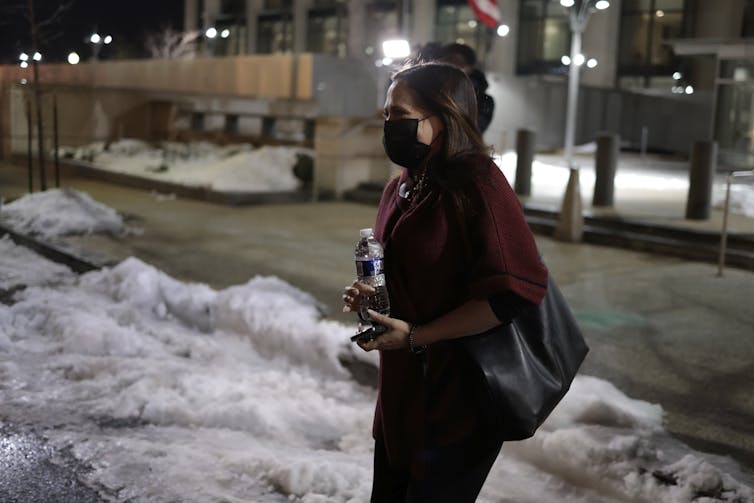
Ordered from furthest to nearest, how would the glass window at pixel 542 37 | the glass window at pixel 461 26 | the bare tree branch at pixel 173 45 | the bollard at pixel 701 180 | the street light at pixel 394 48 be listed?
the bare tree branch at pixel 173 45, the glass window at pixel 461 26, the glass window at pixel 542 37, the street light at pixel 394 48, the bollard at pixel 701 180

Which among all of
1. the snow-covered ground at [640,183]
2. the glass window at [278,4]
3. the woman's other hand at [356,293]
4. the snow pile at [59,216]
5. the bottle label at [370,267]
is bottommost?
the snow pile at [59,216]

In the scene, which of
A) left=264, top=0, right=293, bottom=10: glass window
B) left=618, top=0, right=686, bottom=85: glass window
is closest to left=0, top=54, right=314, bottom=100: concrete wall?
left=618, top=0, right=686, bottom=85: glass window

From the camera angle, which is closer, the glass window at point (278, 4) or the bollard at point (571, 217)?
the bollard at point (571, 217)

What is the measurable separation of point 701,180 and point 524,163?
11.5 ft

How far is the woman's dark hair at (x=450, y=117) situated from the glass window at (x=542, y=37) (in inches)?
1531

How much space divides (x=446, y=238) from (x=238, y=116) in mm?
19722

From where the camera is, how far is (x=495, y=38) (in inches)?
1622

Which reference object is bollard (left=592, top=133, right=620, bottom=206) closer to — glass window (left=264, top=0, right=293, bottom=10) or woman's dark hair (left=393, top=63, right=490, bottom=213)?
woman's dark hair (left=393, top=63, right=490, bottom=213)

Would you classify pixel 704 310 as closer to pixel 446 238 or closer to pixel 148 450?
pixel 148 450

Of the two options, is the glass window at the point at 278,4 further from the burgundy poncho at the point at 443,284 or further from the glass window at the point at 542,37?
the burgundy poncho at the point at 443,284

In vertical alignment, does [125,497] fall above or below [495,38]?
below

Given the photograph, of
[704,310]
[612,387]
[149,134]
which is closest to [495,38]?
[149,134]

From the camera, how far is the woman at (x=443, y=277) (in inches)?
95.4

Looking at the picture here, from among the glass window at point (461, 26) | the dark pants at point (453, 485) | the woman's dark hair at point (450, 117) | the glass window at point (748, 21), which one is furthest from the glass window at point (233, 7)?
the dark pants at point (453, 485)
